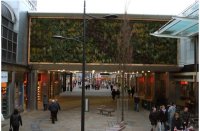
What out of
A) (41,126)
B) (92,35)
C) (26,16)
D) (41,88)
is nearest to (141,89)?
(41,88)

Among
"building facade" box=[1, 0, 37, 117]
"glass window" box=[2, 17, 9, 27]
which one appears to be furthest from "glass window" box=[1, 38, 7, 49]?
"glass window" box=[2, 17, 9, 27]

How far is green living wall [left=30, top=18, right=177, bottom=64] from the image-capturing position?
112ft

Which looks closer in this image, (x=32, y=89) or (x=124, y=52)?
(x=124, y=52)

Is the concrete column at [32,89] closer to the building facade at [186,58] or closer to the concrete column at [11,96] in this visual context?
the concrete column at [11,96]

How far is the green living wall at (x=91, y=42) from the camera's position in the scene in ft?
112

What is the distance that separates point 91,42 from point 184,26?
959cm

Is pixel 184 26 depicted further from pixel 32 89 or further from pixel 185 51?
pixel 32 89

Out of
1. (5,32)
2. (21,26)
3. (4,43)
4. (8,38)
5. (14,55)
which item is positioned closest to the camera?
(4,43)

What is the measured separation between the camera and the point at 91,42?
113 feet

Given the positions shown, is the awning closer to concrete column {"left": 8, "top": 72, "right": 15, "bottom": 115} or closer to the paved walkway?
the paved walkway

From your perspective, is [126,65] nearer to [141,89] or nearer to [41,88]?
[41,88]

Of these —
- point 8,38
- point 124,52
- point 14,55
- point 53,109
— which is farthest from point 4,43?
point 124,52

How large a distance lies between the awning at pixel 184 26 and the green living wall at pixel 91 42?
4683 millimetres

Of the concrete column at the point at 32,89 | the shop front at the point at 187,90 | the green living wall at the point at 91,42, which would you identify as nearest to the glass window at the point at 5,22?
the green living wall at the point at 91,42
